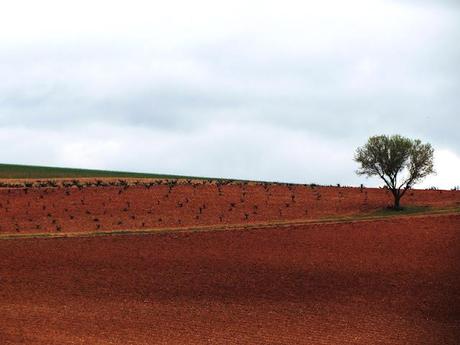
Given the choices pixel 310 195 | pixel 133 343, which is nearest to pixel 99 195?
pixel 310 195

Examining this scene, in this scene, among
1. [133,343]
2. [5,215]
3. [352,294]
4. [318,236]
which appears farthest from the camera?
[5,215]

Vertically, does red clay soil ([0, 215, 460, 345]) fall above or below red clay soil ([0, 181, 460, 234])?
below

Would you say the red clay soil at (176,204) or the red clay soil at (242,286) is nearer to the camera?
the red clay soil at (242,286)

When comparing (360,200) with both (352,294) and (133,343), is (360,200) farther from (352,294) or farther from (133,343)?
(133,343)

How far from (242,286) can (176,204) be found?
65.4 ft

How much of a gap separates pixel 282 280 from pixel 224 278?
2613 millimetres

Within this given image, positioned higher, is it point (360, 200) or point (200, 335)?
point (360, 200)

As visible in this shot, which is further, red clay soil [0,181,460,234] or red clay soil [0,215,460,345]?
red clay soil [0,181,460,234]

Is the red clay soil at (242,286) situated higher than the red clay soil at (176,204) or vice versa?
the red clay soil at (176,204)

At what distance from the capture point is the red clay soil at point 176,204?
52375 mm

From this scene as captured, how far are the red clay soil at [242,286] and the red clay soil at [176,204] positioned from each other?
5.43m

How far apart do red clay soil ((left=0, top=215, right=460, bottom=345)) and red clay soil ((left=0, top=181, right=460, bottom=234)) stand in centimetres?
543

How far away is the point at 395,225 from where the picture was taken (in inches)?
1930

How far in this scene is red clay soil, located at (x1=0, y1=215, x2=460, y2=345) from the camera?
31.8 metres
